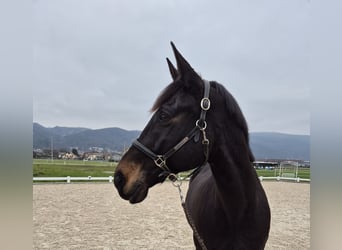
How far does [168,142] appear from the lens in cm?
155

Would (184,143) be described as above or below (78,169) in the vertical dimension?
above

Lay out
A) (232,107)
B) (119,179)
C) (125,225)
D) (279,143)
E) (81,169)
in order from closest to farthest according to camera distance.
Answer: (119,179), (232,107), (279,143), (125,225), (81,169)

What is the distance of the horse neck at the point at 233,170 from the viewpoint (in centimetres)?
165

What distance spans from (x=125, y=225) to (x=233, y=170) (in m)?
5.21

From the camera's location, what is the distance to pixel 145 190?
158cm

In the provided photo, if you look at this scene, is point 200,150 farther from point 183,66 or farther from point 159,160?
point 183,66

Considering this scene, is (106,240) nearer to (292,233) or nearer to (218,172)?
(292,233)

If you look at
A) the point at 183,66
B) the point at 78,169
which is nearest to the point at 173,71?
the point at 183,66

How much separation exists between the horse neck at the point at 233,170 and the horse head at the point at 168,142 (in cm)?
12

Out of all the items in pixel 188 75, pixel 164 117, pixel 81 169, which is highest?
pixel 188 75

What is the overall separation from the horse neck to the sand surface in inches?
136

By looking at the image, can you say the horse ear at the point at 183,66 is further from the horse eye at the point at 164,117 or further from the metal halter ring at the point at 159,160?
the metal halter ring at the point at 159,160

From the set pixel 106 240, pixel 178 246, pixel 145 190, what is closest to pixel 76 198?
pixel 106 240

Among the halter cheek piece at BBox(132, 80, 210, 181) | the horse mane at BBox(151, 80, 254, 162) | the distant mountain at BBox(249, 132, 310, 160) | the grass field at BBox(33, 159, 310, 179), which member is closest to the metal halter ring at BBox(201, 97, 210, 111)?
the halter cheek piece at BBox(132, 80, 210, 181)
